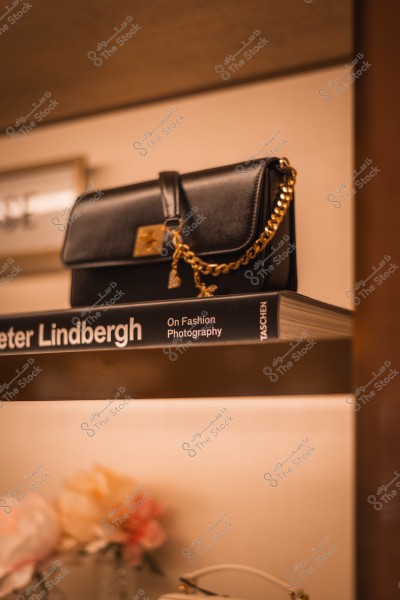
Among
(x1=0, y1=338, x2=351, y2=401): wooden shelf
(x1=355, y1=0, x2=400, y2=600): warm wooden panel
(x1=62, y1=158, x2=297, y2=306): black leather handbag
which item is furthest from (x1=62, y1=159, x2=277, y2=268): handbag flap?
(x1=355, y1=0, x2=400, y2=600): warm wooden panel

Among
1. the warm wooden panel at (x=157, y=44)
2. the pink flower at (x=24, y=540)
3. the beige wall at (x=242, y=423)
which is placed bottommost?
the pink flower at (x=24, y=540)

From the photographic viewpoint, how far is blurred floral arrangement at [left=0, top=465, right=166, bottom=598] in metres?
0.78

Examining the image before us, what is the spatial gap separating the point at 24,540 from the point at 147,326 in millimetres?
316

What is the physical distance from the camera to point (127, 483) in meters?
0.87

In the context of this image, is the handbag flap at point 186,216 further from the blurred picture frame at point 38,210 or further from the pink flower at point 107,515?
the pink flower at point 107,515

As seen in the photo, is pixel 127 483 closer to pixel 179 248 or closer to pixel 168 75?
pixel 179 248

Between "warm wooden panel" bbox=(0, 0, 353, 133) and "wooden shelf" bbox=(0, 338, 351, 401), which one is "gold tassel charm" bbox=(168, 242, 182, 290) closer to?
"wooden shelf" bbox=(0, 338, 351, 401)

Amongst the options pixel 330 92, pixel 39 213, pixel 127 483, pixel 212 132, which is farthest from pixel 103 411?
pixel 330 92

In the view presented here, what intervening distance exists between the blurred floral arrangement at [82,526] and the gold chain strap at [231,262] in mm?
296

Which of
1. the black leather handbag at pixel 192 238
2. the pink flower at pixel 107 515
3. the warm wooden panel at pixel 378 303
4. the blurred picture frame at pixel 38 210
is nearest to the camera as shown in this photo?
the warm wooden panel at pixel 378 303

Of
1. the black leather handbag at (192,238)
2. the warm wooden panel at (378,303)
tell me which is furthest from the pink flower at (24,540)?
the warm wooden panel at (378,303)

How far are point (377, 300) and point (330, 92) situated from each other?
1.63 ft

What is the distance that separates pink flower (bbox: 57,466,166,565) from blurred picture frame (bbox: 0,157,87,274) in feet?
1.06

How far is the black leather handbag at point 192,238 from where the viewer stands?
2.28ft
